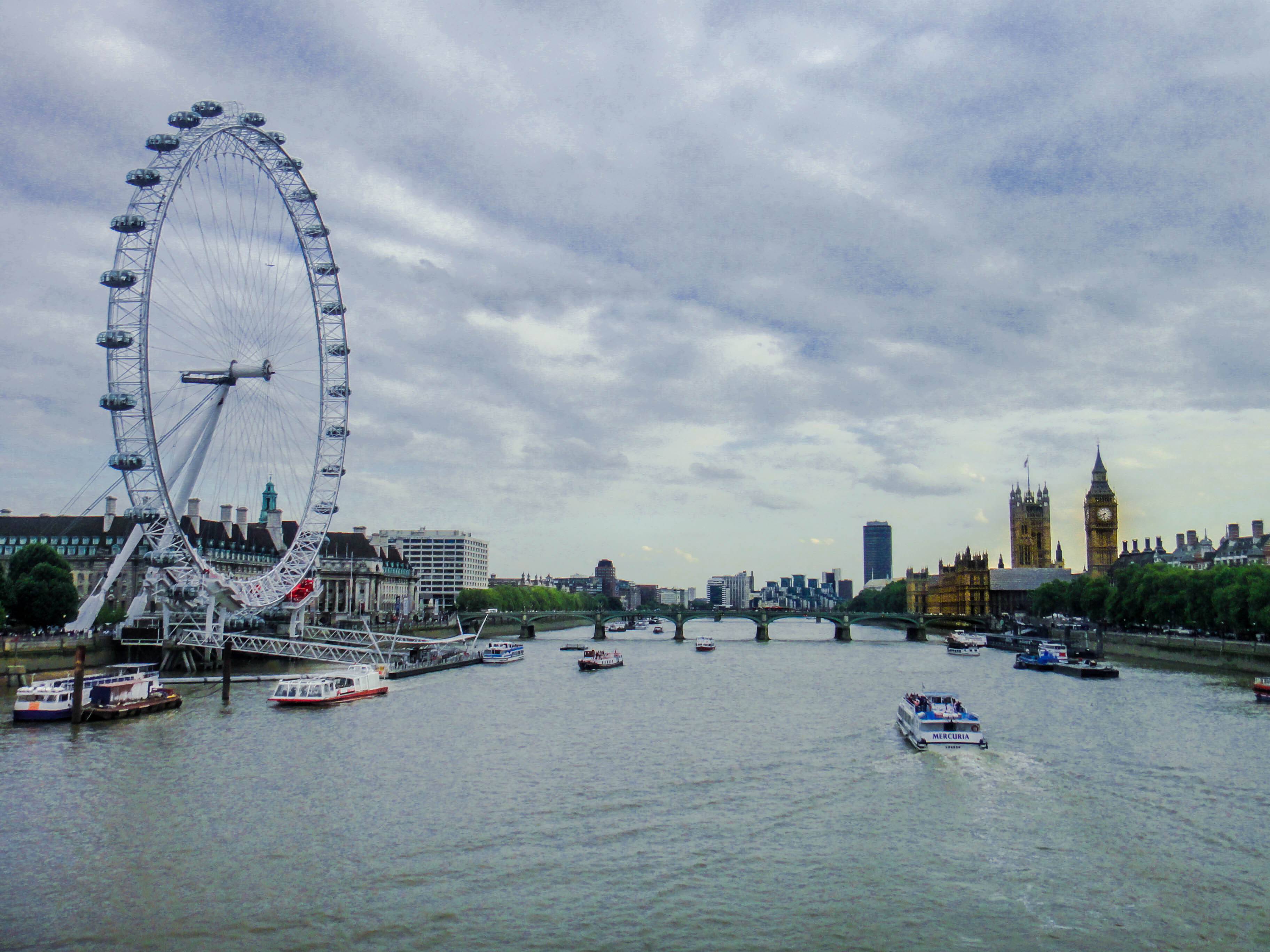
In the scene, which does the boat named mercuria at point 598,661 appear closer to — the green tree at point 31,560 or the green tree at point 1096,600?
the green tree at point 31,560

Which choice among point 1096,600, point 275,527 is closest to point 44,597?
point 275,527

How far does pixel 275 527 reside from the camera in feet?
476

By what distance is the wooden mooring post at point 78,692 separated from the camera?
48.0 m

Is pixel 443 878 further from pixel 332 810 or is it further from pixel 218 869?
pixel 332 810

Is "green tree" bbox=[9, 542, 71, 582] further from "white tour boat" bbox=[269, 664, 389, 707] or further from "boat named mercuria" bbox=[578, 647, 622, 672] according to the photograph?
"boat named mercuria" bbox=[578, 647, 622, 672]

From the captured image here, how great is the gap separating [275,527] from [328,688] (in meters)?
91.4

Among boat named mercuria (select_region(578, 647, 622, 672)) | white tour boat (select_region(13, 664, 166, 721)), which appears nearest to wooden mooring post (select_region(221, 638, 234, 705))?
white tour boat (select_region(13, 664, 166, 721))

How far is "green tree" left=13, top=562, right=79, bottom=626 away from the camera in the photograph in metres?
76.2

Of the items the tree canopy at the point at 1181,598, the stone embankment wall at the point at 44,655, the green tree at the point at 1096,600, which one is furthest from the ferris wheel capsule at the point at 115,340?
the green tree at the point at 1096,600

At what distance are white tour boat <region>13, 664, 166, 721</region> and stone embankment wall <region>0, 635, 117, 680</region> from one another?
7.74m

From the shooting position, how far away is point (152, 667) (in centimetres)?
7544

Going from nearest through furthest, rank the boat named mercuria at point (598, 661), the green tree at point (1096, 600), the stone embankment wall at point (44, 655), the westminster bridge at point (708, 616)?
the stone embankment wall at point (44, 655) → the boat named mercuria at point (598, 661) → the green tree at point (1096, 600) → the westminster bridge at point (708, 616)

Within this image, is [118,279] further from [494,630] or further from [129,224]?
[494,630]

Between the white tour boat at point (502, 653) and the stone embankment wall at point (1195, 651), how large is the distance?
58975 millimetres
